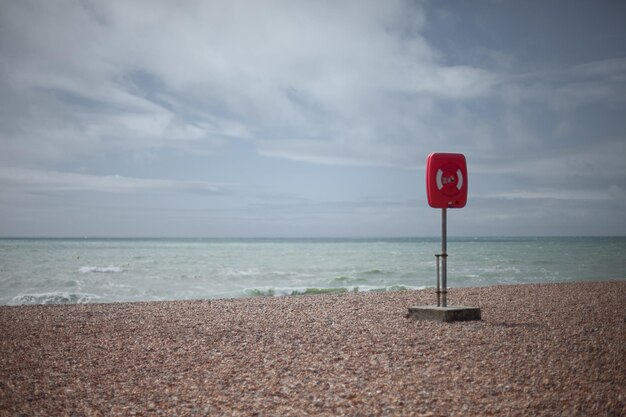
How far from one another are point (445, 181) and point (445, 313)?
2.21 m

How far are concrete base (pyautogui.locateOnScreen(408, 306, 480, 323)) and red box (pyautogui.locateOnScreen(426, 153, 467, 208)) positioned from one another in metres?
1.74

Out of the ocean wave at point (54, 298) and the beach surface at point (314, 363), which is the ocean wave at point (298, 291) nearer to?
the ocean wave at point (54, 298)

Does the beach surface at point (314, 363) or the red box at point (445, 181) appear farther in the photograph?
the red box at point (445, 181)

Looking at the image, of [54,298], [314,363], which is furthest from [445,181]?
[54,298]

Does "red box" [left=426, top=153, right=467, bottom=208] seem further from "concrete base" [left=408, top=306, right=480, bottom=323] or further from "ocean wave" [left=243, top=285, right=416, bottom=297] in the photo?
"ocean wave" [left=243, top=285, right=416, bottom=297]

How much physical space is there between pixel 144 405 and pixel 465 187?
6196 millimetres

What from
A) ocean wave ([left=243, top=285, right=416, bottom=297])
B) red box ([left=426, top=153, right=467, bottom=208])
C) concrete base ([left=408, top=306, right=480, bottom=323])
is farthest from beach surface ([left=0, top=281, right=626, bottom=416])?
ocean wave ([left=243, top=285, right=416, bottom=297])

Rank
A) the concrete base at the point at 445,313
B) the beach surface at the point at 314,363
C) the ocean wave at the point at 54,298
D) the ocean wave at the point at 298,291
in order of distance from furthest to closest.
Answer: the ocean wave at the point at 298,291, the ocean wave at the point at 54,298, the concrete base at the point at 445,313, the beach surface at the point at 314,363

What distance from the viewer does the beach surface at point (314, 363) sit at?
4.55 metres

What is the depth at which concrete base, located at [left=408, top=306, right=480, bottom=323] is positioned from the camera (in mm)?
8195

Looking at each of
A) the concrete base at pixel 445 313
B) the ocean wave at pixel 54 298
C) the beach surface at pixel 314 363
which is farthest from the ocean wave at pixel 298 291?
the concrete base at pixel 445 313

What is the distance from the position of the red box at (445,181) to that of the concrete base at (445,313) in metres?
1.74

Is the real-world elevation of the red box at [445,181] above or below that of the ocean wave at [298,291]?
above

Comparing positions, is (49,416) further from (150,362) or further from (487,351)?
(487,351)
